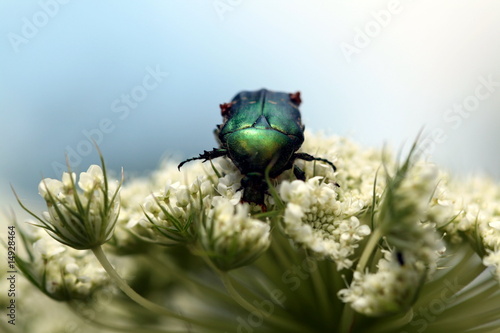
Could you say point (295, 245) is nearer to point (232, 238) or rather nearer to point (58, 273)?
point (232, 238)

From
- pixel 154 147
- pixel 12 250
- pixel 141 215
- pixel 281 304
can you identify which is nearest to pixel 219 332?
pixel 281 304

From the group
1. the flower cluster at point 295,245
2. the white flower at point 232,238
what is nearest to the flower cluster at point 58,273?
the flower cluster at point 295,245

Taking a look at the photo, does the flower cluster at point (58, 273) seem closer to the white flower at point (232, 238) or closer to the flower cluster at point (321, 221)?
the white flower at point (232, 238)

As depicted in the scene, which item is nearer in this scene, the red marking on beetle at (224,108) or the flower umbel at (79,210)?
the flower umbel at (79,210)

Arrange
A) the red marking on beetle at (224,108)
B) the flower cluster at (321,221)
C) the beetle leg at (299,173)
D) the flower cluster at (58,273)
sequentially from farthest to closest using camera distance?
the red marking on beetle at (224,108) < the beetle leg at (299,173) < the flower cluster at (58,273) < the flower cluster at (321,221)

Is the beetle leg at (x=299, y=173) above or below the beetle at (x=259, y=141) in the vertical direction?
below

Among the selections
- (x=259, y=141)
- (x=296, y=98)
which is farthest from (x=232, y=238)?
(x=296, y=98)
